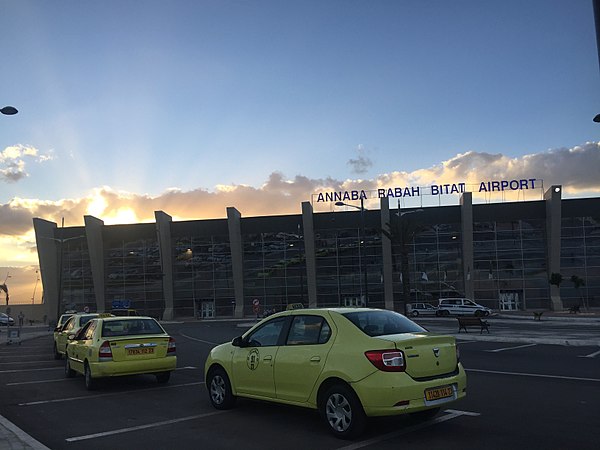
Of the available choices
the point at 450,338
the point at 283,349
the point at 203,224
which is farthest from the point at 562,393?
the point at 203,224

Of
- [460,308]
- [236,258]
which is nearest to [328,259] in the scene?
[236,258]

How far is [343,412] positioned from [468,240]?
179 feet

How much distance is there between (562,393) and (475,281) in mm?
51713

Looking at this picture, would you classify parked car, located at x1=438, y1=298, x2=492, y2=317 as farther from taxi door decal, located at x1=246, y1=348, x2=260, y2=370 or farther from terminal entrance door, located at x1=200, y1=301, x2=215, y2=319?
taxi door decal, located at x1=246, y1=348, x2=260, y2=370

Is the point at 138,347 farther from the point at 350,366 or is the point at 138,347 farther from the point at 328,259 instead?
A: the point at 328,259

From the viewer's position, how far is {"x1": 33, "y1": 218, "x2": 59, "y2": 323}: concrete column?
6562cm

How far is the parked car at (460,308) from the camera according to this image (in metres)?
49.8

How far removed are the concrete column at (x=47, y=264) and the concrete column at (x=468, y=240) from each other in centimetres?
4745

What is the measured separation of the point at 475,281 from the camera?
2339 inches

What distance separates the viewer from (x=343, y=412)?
22.5ft

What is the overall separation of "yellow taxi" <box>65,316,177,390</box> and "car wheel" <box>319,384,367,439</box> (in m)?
5.59

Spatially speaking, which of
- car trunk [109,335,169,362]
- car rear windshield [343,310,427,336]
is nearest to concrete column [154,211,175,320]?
car trunk [109,335,169,362]

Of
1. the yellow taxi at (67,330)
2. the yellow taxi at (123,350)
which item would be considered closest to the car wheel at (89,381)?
the yellow taxi at (123,350)

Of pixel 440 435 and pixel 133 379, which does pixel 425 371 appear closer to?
pixel 440 435
